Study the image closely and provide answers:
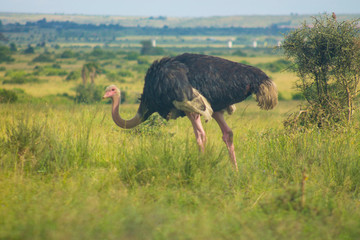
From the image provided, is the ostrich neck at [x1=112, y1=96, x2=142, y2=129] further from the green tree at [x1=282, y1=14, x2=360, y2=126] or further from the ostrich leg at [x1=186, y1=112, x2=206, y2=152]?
the green tree at [x1=282, y1=14, x2=360, y2=126]

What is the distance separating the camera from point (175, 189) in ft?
16.8

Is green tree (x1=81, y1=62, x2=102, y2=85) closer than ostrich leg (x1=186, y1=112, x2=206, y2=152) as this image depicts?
No

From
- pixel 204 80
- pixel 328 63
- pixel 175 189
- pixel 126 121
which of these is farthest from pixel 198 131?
pixel 328 63

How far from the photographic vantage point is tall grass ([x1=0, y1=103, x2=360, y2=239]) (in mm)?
3779

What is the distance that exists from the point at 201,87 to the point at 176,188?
1.76 m

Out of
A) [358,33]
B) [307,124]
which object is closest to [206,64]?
[307,124]

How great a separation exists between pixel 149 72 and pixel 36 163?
189 cm

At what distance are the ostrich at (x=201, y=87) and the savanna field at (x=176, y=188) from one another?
640 mm

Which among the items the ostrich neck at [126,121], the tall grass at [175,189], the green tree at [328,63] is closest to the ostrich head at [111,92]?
the ostrich neck at [126,121]

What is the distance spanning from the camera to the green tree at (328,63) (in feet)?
25.2

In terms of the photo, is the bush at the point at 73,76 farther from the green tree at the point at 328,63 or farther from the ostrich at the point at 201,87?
the ostrich at the point at 201,87

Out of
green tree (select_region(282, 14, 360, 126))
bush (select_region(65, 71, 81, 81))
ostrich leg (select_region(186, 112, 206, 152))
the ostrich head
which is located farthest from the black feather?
bush (select_region(65, 71, 81, 81))

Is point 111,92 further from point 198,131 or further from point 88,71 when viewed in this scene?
point 88,71

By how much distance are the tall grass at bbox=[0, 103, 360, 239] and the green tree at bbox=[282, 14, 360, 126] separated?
0.72 m
